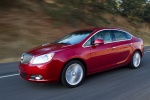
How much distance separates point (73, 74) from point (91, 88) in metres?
0.59

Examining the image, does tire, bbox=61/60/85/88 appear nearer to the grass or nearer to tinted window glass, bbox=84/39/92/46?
tinted window glass, bbox=84/39/92/46

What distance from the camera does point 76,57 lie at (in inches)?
283

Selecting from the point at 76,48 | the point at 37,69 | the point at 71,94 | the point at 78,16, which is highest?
the point at 78,16

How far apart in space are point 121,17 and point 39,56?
26.2 meters

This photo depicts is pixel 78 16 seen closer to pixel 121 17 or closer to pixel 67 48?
pixel 121 17

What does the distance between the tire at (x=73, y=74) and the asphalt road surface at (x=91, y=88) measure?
15 centimetres

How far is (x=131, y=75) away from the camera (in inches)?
332

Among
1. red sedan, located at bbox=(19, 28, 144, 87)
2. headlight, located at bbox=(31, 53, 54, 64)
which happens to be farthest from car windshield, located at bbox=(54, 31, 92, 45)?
headlight, located at bbox=(31, 53, 54, 64)

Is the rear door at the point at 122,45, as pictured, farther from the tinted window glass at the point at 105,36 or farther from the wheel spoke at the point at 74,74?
the wheel spoke at the point at 74,74

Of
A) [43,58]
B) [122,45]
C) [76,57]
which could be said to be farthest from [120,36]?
[43,58]

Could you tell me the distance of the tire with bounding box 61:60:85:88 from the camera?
7024 mm

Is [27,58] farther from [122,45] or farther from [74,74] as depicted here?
[122,45]

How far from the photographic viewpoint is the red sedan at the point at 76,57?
6.88 m

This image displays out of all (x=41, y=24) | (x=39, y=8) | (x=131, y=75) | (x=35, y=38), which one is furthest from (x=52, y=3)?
(x=131, y=75)
